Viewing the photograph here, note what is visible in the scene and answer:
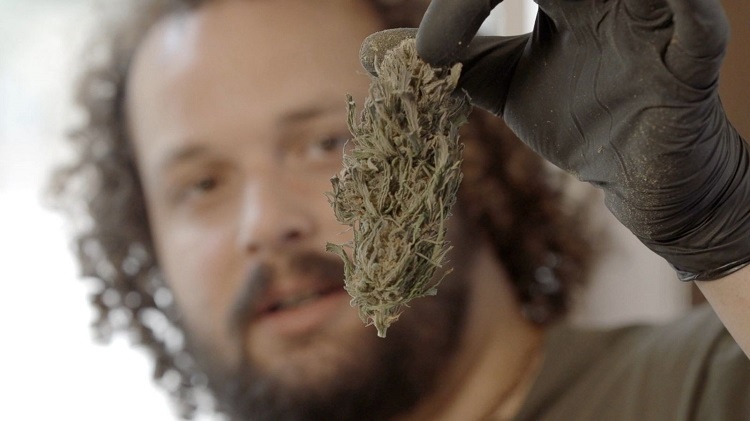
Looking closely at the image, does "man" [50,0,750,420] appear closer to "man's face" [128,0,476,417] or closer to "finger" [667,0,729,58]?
"man's face" [128,0,476,417]

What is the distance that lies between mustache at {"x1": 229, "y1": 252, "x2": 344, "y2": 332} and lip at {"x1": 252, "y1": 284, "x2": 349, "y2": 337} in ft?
0.05

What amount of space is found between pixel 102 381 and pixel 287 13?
804mm

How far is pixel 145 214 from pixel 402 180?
33.9 inches

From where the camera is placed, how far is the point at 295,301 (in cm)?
120

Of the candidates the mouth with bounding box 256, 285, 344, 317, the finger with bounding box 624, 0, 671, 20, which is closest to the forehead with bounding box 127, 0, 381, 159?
the mouth with bounding box 256, 285, 344, 317

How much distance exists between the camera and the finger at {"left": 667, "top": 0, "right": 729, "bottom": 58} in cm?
47

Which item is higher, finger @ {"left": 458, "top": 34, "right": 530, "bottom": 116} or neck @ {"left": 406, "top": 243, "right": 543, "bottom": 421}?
finger @ {"left": 458, "top": 34, "right": 530, "bottom": 116}

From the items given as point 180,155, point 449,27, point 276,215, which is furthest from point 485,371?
point 449,27

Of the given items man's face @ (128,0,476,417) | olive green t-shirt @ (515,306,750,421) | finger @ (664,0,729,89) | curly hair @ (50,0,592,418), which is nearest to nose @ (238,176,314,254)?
man's face @ (128,0,476,417)

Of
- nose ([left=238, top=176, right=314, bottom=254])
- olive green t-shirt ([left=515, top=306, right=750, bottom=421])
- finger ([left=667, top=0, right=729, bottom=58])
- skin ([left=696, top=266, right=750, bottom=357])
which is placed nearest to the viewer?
finger ([left=667, top=0, right=729, bottom=58])

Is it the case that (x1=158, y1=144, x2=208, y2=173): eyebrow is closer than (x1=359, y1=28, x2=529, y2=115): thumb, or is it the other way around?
(x1=359, y1=28, x2=529, y2=115): thumb

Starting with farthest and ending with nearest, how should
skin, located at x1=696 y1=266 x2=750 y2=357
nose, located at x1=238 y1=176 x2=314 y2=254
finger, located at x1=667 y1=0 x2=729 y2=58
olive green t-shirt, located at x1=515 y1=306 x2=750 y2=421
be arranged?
nose, located at x1=238 y1=176 x2=314 y2=254 → olive green t-shirt, located at x1=515 y1=306 x2=750 y2=421 → skin, located at x1=696 y1=266 x2=750 y2=357 → finger, located at x1=667 y1=0 x2=729 y2=58

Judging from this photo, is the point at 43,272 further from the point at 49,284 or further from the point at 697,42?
the point at 697,42

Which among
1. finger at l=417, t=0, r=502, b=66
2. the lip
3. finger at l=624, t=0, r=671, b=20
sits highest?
finger at l=417, t=0, r=502, b=66
